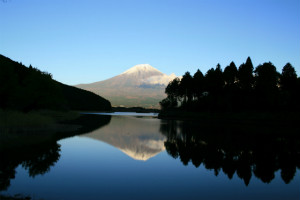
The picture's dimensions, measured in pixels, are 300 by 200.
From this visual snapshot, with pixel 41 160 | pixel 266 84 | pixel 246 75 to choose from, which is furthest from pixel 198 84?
pixel 41 160

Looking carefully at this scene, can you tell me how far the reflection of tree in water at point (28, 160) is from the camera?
1517 cm

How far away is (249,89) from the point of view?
84375 millimetres

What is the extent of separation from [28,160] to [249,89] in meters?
75.7

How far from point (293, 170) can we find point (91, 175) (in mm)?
13212

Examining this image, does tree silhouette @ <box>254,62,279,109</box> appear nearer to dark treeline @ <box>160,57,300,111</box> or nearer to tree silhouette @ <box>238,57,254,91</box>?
dark treeline @ <box>160,57,300,111</box>

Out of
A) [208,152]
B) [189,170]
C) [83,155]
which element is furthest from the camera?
[208,152]

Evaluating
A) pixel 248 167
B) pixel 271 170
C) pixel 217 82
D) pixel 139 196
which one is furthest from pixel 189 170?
pixel 217 82

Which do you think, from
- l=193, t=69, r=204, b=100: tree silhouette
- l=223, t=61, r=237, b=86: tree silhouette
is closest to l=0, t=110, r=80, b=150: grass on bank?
l=223, t=61, r=237, b=86: tree silhouette

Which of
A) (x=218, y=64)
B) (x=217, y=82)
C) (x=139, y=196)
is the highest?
(x=218, y=64)

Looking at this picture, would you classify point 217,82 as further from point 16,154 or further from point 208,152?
point 16,154

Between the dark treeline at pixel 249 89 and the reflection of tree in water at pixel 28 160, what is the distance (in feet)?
205

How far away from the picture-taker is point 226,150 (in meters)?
27.4

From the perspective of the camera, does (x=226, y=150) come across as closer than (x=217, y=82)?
Yes

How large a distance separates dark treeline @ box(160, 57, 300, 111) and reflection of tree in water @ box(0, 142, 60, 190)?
6261 centimetres
